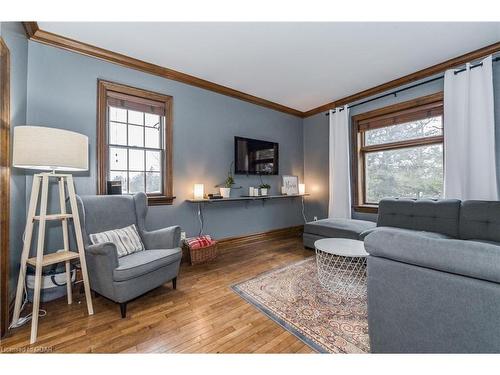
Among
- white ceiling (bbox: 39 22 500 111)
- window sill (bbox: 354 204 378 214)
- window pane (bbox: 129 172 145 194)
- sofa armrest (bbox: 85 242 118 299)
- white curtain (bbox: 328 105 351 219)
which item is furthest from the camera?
white curtain (bbox: 328 105 351 219)

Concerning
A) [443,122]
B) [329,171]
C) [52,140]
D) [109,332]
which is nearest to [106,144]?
[52,140]

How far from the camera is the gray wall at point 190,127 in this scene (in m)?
2.30

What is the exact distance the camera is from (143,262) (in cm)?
190

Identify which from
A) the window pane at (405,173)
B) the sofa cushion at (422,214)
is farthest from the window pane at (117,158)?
the window pane at (405,173)

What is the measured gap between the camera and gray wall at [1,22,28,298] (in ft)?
5.89

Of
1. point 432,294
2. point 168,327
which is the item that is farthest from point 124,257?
point 432,294

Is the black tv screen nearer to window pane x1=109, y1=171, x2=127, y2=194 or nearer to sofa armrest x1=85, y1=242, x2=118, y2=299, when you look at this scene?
window pane x1=109, y1=171, x2=127, y2=194

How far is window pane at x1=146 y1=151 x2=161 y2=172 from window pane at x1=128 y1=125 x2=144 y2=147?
166 mm

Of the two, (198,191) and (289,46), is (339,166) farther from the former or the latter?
(198,191)

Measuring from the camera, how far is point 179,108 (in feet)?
10.4

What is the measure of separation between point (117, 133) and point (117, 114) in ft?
0.79

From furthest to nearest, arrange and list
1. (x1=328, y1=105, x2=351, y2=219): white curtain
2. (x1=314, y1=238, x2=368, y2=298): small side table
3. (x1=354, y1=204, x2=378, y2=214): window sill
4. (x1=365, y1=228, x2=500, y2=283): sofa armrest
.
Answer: (x1=328, y1=105, x2=351, y2=219): white curtain → (x1=354, y1=204, x2=378, y2=214): window sill → (x1=314, y1=238, x2=368, y2=298): small side table → (x1=365, y1=228, x2=500, y2=283): sofa armrest

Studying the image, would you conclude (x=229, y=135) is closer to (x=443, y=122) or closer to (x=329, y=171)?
(x=329, y=171)

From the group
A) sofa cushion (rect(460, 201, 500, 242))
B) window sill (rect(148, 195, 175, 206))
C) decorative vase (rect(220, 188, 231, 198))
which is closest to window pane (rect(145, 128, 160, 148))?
window sill (rect(148, 195, 175, 206))
